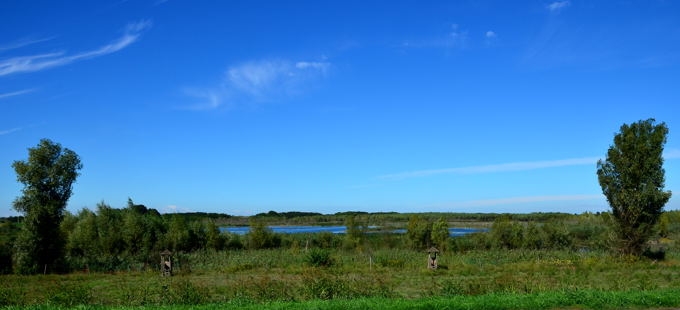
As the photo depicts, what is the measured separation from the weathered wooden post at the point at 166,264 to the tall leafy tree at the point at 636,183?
2582 cm

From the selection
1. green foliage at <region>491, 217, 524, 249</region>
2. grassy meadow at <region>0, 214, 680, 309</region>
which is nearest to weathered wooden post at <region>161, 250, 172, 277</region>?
grassy meadow at <region>0, 214, 680, 309</region>

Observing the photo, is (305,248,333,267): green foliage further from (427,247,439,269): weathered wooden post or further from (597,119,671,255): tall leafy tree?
(597,119,671,255): tall leafy tree

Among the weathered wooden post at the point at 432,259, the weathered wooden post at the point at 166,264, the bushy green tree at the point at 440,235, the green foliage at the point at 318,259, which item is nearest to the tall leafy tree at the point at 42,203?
the weathered wooden post at the point at 166,264

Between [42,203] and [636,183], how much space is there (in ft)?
120

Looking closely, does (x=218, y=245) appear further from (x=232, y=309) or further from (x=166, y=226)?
(x=232, y=309)

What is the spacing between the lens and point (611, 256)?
106ft

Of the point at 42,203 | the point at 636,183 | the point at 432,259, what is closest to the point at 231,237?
the point at 42,203

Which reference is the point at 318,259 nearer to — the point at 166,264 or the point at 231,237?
the point at 166,264

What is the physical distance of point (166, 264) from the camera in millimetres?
30625

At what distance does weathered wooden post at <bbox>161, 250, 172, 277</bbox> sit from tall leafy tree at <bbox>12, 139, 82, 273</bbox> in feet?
27.2

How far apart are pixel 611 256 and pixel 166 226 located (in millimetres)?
40914

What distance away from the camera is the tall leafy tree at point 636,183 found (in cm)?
3122

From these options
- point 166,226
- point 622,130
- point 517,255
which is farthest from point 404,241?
point 622,130

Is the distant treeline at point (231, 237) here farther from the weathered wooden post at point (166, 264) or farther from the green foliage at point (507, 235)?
the weathered wooden post at point (166, 264)
